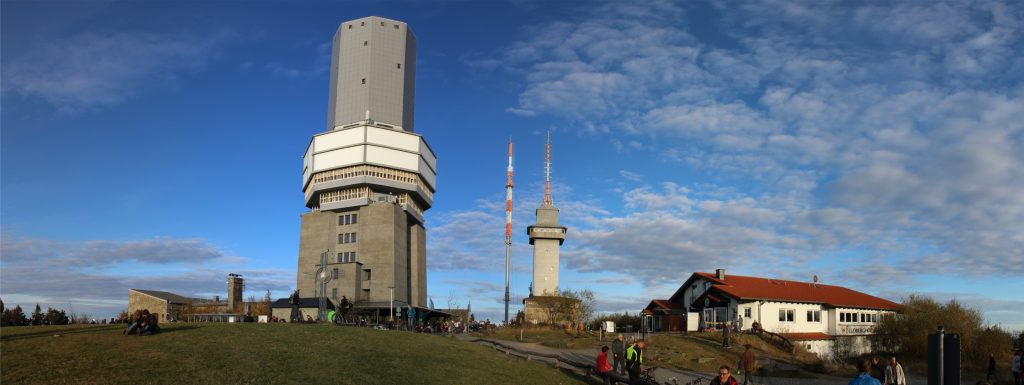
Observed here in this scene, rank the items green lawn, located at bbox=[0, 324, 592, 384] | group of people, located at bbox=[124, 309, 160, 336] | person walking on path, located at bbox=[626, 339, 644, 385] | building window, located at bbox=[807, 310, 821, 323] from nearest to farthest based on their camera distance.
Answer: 1. green lawn, located at bbox=[0, 324, 592, 384]
2. person walking on path, located at bbox=[626, 339, 644, 385]
3. group of people, located at bbox=[124, 309, 160, 336]
4. building window, located at bbox=[807, 310, 821, 323]

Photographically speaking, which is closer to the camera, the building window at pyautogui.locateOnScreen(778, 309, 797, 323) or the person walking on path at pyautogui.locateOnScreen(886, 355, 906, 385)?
the person walking on path at pyautogui.locateOnScreen(886, 355, 906, 385)

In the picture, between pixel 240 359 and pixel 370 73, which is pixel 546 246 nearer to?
pixel 370 73

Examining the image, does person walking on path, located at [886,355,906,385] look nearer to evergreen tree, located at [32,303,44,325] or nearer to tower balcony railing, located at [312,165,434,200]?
evergreen tree, located at [32,303,44,325]

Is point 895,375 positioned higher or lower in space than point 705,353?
higher

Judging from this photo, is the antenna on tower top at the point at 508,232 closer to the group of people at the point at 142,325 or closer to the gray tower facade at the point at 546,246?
the gray tower facade at the point at 546,246

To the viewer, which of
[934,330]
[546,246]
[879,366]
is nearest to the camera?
[879,366]

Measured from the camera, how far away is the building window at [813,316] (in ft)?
191

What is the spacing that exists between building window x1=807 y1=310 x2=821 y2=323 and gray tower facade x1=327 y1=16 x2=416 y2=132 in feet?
207

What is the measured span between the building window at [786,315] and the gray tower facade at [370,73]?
6214 centimetres

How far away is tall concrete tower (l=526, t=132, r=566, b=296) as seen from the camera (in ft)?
323

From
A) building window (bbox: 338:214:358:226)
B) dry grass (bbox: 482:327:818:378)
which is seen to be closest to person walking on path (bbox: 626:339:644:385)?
dry grass (bbox: 482:327:818:378)

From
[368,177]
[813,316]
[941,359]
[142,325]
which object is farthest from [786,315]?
Answer: [368,177]

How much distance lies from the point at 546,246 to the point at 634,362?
7695 centimetres

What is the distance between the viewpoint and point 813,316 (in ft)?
191
